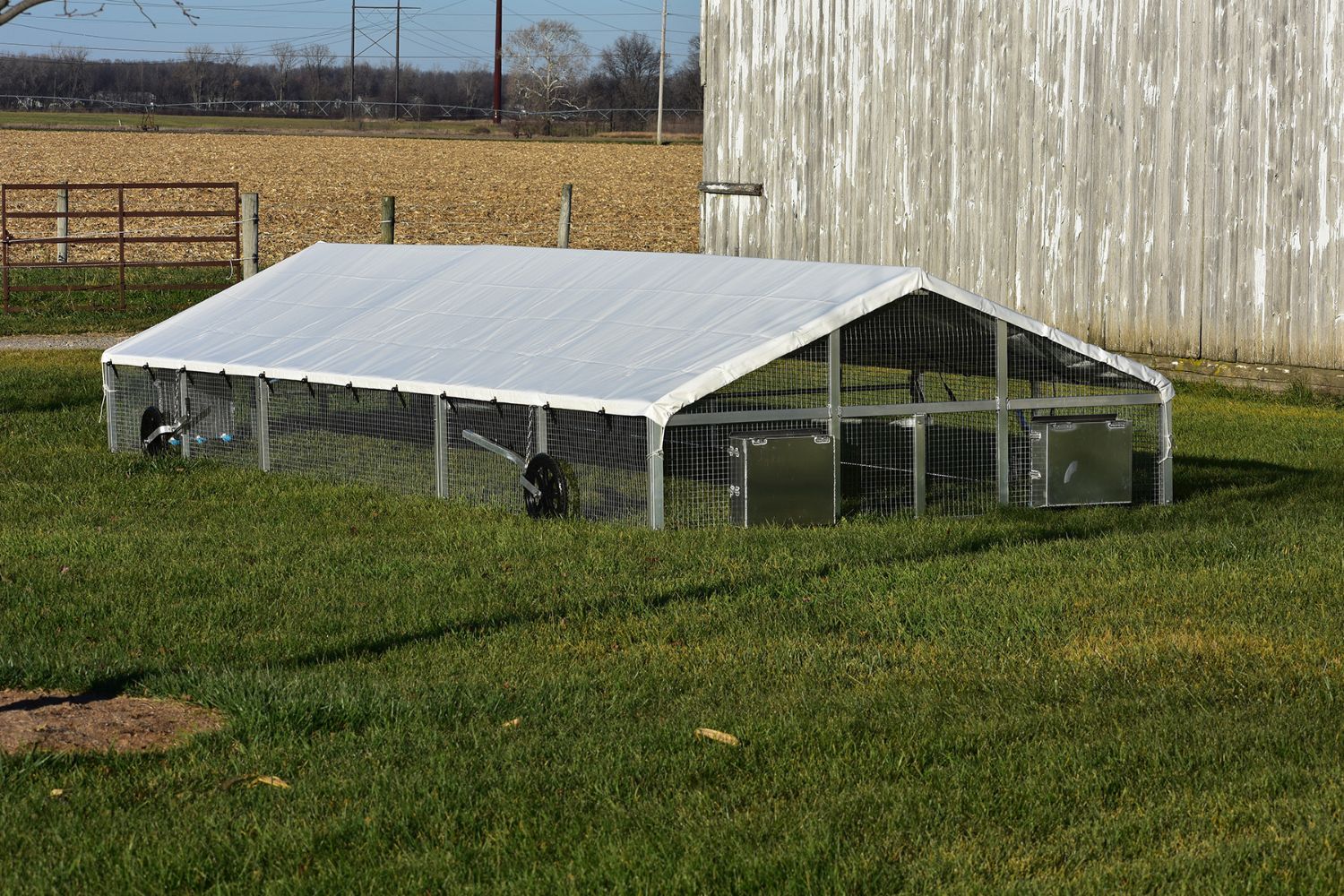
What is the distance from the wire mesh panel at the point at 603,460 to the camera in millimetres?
10375

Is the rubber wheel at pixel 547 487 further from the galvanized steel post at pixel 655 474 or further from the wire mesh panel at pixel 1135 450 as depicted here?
the wire mesh panel at pixel 1135 450

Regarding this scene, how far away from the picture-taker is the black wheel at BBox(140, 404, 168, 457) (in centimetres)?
1360

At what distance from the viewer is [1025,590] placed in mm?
8383

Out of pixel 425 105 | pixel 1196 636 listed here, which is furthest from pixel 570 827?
pixel 425 105

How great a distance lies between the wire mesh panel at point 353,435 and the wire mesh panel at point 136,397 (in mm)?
1432

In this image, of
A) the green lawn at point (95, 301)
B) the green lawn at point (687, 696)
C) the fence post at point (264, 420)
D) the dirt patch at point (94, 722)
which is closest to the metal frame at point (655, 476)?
the green lawn at point (687, 696)

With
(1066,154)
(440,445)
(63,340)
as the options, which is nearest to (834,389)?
(440,445)

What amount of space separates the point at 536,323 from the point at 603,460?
81.9 inches

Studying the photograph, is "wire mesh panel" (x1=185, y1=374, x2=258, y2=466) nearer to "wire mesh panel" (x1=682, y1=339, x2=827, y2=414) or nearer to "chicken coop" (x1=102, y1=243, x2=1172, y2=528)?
"chicken coop" (x1=102, y1=243, x2=1172, y2=528)

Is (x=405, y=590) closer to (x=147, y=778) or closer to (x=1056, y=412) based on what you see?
(x=147, y=778)

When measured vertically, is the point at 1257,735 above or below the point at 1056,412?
below

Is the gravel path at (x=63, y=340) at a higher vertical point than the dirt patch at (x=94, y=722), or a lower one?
higher

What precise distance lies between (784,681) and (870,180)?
13952mm

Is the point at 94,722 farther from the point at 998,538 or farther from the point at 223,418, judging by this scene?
the point at 223,418
